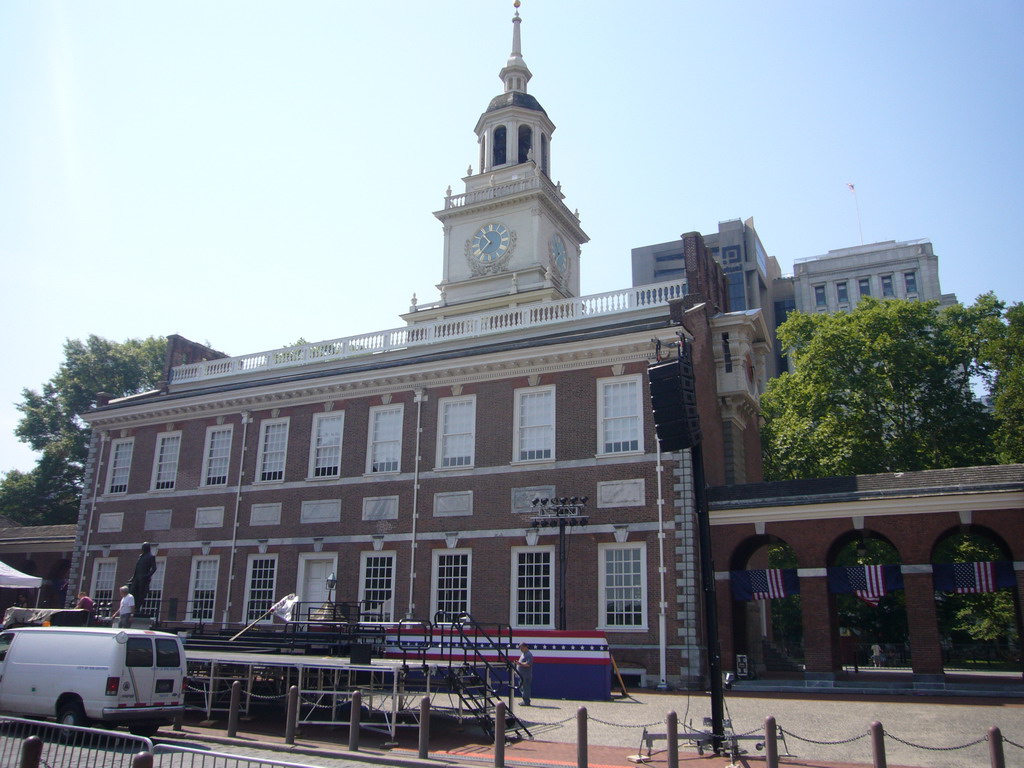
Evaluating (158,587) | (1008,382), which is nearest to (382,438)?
(158,587)

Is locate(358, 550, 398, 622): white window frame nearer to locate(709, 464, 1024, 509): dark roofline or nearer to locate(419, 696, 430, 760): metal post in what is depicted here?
locate(709, 464, 1024, 509): dark roofline

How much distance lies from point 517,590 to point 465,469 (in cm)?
440

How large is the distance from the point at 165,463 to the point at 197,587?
5.79 meters

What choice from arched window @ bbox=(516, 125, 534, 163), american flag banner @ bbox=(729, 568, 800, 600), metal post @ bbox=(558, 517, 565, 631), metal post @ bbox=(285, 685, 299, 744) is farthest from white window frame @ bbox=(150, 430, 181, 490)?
arched window @ bbox=(516, 125, 534, 163)

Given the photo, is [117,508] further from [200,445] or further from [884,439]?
[884,439]

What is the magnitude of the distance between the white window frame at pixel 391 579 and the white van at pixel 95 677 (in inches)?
466

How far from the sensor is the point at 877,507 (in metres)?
22.6

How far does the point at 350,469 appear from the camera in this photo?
3027 cm

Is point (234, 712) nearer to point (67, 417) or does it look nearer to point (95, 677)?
point (95, 677)

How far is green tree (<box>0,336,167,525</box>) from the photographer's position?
53062mm

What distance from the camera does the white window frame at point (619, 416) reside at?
25656 mm

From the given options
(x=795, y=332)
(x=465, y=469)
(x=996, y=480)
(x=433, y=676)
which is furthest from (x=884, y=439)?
(x=433, y=676)

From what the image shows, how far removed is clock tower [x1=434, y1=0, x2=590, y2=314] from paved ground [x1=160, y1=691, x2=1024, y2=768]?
23741 mm

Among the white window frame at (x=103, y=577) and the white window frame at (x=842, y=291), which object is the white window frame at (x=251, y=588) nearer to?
the white window frame at (x=103, y=577)
